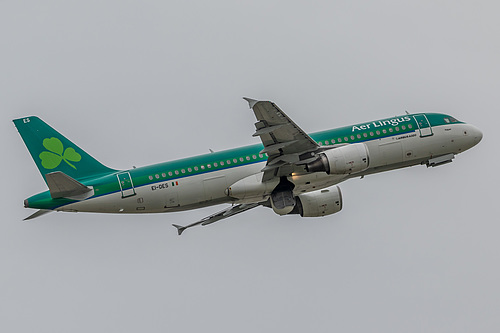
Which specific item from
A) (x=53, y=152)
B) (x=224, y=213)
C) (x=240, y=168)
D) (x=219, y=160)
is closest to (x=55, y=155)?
(x=53, y=152)

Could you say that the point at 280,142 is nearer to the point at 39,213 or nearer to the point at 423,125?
the point at 423,125

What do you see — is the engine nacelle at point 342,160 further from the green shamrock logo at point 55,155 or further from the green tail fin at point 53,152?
the green shamrock logo at point 55,155

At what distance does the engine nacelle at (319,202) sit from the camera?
180 feet

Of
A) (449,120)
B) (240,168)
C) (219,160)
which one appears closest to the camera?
(219,160)

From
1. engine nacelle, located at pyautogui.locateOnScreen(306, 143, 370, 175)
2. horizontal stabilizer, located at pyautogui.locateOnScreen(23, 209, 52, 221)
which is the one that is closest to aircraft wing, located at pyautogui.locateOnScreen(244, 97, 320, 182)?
engine nacelle, located at pyautogui.locateOnScreen(306, 143, 370, 175)

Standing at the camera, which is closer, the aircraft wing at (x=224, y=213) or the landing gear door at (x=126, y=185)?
the landing gear door at (x=126, y=185)

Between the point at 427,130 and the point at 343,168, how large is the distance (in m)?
8.26

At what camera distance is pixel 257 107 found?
149 feet

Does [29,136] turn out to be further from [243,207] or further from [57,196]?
[243,207]

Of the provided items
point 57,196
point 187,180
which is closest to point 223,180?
point 187,180

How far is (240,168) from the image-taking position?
5025 cm

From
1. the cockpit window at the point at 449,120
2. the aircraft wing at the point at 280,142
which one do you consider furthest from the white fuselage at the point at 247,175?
the aircraft wing at the point at 280,142

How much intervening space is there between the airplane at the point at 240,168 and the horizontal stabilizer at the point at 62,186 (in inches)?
2.2

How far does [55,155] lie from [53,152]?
21cm
